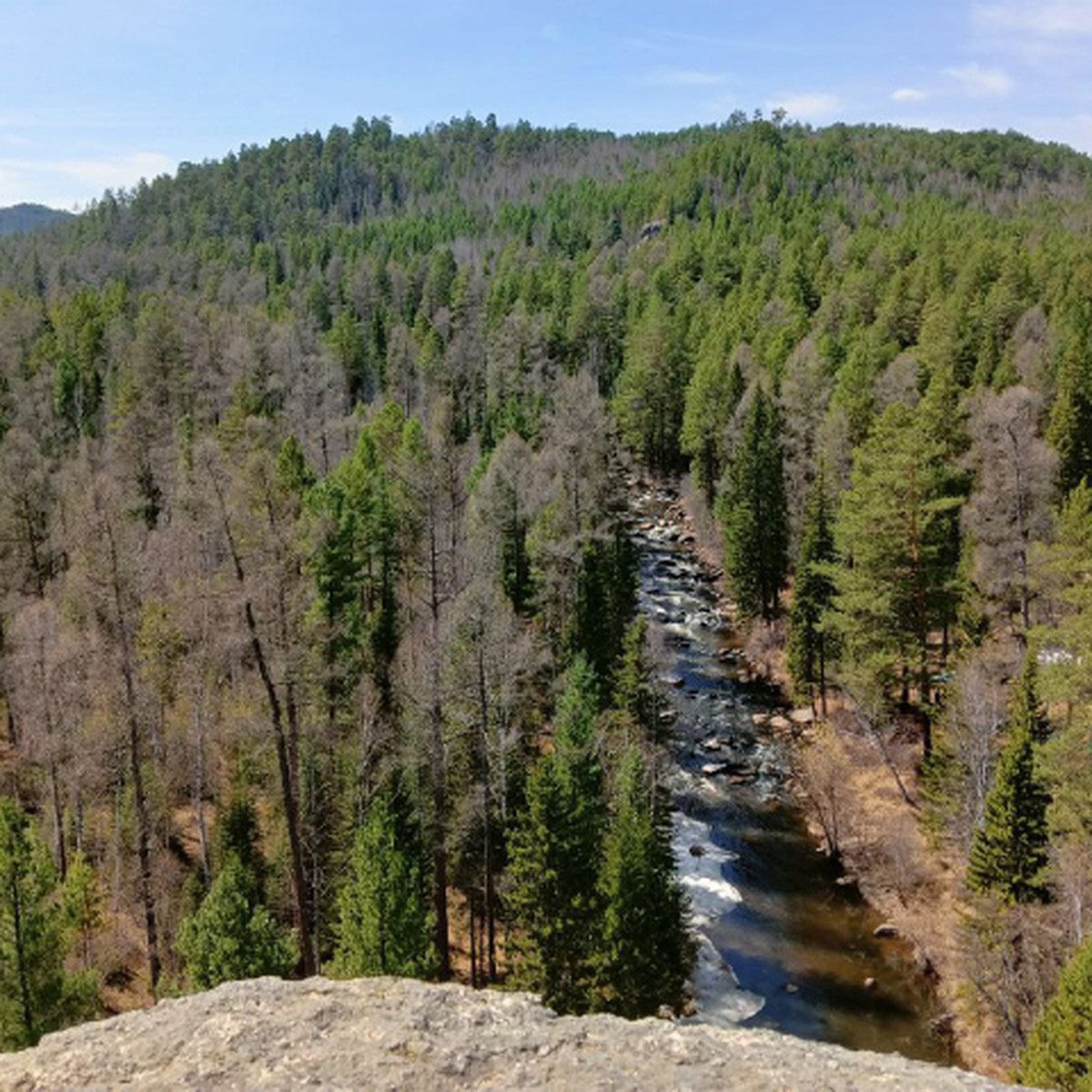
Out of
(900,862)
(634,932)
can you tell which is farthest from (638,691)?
(634,932)

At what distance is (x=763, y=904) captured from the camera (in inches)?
1160

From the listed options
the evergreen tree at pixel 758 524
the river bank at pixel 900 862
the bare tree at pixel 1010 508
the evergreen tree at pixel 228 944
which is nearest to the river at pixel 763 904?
the river bank at pixel 900 862

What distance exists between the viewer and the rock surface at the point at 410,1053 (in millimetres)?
9852

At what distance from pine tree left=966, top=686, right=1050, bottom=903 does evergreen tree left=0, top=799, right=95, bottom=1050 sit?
70.0 feet

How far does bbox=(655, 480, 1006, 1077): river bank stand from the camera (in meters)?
24.1

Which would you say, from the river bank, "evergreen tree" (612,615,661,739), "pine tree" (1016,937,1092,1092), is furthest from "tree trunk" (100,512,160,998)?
the river bank

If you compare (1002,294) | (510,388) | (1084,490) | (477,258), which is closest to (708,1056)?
(1084,490)

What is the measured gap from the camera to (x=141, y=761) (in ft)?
97.8

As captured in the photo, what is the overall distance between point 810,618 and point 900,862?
13219mm

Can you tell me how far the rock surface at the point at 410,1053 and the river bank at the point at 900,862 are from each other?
14393 mm

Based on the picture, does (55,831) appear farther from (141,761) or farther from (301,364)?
(301,364)

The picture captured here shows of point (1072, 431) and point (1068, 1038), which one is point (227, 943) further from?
point (1072, 431)

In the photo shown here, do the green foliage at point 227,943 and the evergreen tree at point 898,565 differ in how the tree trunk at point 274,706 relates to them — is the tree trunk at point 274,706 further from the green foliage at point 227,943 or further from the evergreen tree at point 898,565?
the evergreen tree at point 898,565

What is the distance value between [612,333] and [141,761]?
7877 centimetres
